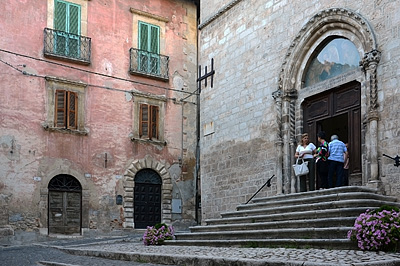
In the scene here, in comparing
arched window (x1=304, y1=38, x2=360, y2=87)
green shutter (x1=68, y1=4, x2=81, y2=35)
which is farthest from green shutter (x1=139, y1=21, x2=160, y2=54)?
arched window (x1=304, y1=38, x2=360, y2=87)

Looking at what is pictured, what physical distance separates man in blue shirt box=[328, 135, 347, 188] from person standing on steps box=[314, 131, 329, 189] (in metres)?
0.23

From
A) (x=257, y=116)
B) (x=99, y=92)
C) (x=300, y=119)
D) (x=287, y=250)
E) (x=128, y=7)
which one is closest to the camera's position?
(x=287, y=250)

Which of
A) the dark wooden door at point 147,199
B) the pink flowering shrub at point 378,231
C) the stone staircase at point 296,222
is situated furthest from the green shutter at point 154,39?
the pink flowering shrub at point 378,231

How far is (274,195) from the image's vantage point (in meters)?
13.2

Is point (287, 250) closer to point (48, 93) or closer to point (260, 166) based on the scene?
point (260, 166)

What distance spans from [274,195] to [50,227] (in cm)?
807

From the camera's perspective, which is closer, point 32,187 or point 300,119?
point 300,119

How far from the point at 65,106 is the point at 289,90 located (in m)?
8.57

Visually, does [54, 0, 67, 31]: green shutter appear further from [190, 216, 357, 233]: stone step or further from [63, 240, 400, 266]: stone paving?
[63, 240, 400, 266]: stone paving

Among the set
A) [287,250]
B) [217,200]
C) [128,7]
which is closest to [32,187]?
[217,200]

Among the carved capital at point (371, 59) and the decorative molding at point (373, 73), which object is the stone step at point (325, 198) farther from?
the carved capital at point (371, 59)

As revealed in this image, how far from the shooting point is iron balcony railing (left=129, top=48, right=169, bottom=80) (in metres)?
20.8

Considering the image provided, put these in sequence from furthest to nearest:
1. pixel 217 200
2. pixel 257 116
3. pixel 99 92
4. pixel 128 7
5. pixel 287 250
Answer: pixel 128 7, pixel 99 92, pixel 217 200, pixel 257 116, pixel 287 250

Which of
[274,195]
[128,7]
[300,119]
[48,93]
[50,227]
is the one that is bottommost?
[50,227]
